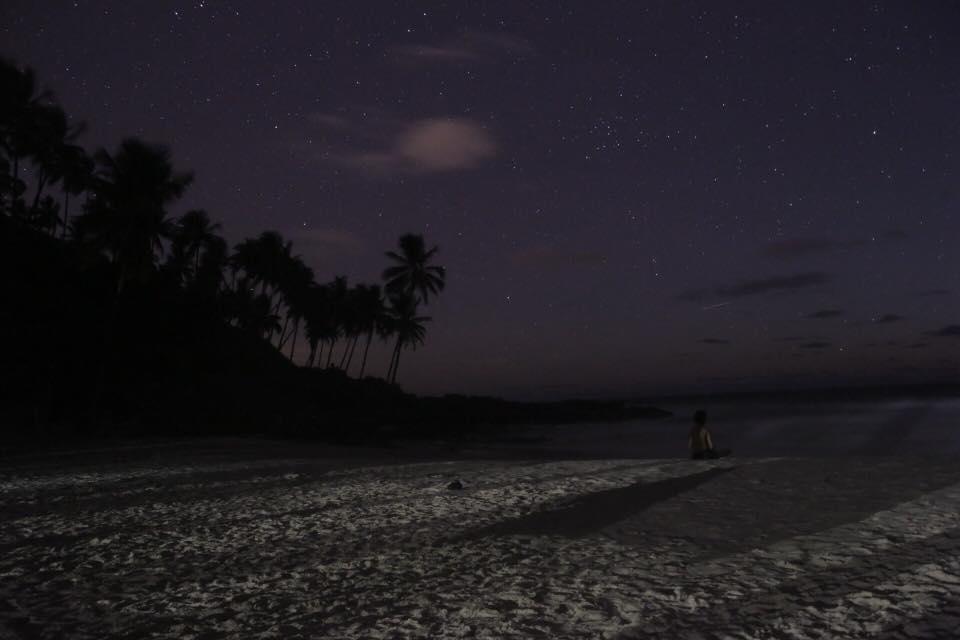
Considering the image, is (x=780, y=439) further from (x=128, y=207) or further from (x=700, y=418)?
(x=128, y=207)

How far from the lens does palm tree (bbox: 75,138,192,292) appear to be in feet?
89.1

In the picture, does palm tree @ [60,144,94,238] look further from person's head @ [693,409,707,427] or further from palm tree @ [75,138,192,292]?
person's head @ [693,409,707,427]

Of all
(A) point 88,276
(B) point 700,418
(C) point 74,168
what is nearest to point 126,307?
(A) point 88,276

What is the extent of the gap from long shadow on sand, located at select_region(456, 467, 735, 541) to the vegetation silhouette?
23.6 metres

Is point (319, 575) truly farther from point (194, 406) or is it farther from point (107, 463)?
point (194, 406)

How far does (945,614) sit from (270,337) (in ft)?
218

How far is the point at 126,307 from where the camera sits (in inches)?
1239

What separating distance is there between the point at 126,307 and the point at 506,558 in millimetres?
32106

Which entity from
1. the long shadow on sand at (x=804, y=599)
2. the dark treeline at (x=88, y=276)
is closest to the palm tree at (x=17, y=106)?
the dark treeline at (x=88, y=276)

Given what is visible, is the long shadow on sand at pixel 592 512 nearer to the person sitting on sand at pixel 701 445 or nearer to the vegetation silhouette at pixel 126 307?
the person sitting on sand at pixel 701 445

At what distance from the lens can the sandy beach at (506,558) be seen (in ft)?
13.5

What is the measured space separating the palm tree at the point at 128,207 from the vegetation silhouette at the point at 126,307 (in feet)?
0.18

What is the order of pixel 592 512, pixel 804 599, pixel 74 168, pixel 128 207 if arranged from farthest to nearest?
pixel 74 168 < pixel 128 207 < pixel 592 512 < pixel 804 599

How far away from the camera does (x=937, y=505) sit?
6871 millimetres
